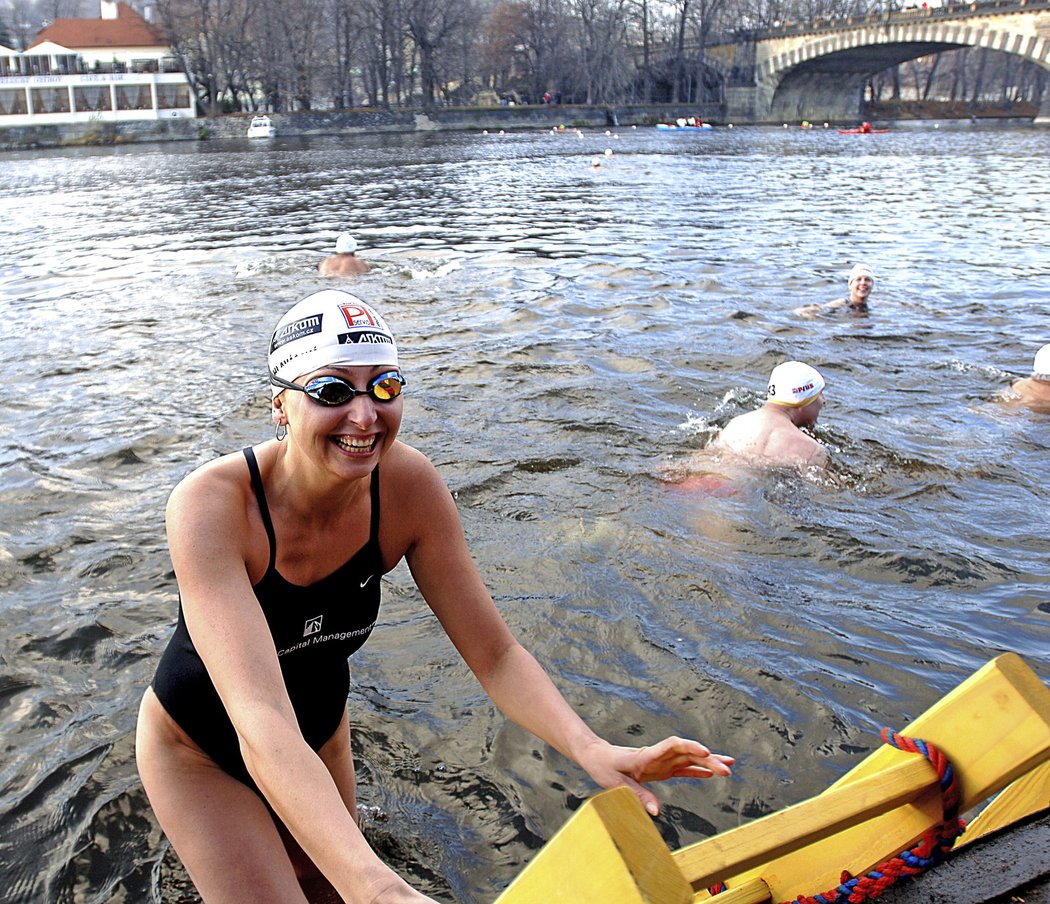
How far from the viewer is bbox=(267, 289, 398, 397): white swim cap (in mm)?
2729

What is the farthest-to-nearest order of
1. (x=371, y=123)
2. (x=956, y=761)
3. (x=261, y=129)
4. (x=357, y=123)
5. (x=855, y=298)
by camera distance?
1. (x=371, y=123)
2. (x=357, y=123)
3. (x=261, y=129)
4. (x=855, y=298)
5. (x=956, y=761)

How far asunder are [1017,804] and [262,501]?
2.43 metres

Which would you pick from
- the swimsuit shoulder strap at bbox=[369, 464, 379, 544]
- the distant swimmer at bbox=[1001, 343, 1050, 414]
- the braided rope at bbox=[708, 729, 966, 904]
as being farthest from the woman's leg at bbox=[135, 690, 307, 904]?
the distant swimmer at bbox=[1001, 343, 1050, 414]

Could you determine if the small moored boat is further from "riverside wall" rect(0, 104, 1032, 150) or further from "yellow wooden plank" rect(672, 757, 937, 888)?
"yellow wooden plank" rect(672, 757, 937, 888)

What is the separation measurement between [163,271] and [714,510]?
12875mm

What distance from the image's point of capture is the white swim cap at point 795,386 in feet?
25.3

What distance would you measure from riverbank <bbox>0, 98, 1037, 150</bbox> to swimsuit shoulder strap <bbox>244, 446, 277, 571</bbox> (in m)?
69.4

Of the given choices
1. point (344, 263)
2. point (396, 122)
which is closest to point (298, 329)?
point (344, 263)

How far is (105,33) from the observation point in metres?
95.9

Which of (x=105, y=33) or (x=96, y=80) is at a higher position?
(x=105, y=33)

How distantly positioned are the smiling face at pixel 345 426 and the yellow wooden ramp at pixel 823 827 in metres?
1.26

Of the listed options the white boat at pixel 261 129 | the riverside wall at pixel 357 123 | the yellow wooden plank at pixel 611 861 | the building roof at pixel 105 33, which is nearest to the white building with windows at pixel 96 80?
the building roof at pixel 105 33

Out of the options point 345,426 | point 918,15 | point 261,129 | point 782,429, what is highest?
point 918,15

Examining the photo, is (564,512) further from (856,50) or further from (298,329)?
(856,50)
